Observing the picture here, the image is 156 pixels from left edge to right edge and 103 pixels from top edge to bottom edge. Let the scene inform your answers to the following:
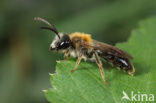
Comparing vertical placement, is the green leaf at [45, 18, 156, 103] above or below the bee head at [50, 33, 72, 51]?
below

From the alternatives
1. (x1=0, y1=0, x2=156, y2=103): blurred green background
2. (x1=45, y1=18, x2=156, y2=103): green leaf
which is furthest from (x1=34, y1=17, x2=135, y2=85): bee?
(x1=0, y1=0, x2=156, y2=103): blurred green background

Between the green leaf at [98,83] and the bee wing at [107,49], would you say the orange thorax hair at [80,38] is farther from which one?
the green leaf at [98,83]

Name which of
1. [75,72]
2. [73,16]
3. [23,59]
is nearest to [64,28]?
[73,16]

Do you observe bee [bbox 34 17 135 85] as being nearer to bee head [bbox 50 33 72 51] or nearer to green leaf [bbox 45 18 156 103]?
bee head [bbox 50 33 72 51]

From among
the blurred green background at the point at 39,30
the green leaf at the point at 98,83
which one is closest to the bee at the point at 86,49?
the green leaf at the point at 98,83

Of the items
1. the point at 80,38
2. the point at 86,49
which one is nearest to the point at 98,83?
the point at 86,49

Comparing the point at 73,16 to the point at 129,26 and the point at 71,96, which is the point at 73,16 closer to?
the point at 129,26

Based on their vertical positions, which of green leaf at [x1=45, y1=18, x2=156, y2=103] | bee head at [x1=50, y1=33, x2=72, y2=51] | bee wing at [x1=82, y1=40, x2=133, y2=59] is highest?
bee head at [x1=50, y1=33, x2=72, y2=51]
